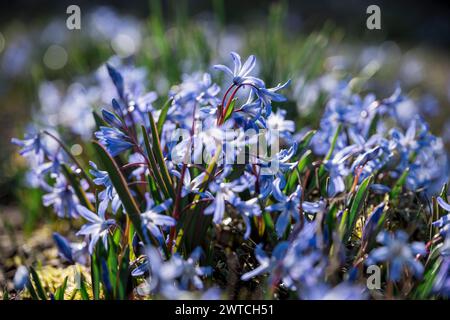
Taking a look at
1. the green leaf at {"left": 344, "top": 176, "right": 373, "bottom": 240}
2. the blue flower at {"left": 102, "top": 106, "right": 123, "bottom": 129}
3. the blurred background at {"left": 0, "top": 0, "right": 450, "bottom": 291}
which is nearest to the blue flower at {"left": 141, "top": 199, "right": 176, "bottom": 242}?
the blue flower at {"left": 102, "top": 106, "right": 123, "bottom": 129}

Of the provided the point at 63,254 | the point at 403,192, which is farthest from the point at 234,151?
the point at 403,192

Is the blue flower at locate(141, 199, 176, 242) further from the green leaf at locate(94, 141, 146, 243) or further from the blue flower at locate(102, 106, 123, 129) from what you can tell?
the blue flower at locate(102, 106, 123, 129)

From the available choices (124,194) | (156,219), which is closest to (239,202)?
(156,219)

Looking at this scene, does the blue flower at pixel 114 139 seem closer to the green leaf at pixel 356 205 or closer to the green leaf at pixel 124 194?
the green leaf at pixel 124 194

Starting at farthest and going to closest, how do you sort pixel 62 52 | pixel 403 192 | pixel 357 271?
pixel 62 52
pixel 403 192
pixel 357 271

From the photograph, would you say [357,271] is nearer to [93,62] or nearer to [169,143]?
[169,143]

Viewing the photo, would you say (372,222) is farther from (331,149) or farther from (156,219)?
(156,219)
